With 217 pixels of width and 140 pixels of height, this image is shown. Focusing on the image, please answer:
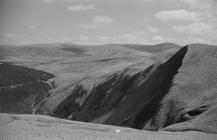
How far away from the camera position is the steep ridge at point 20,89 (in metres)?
84.3

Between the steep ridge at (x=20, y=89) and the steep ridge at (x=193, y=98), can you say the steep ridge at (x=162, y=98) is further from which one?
the steep ridge at (x=20, y=89)

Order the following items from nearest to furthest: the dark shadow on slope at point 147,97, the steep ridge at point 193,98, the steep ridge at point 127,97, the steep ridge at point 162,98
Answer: the steep ridge at point 193,98, the steep ridge at point 162,98, the dark shadow on slope at point 147,97, the steep ridge at point 127,97

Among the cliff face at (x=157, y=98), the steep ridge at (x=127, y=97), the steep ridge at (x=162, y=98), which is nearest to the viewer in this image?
the steep ridge at (x=162, y=98)

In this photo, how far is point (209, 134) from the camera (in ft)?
103

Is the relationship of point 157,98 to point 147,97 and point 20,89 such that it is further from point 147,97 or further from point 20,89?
point 20,89

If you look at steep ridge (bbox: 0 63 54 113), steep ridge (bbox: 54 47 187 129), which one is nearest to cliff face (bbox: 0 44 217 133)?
steep ridge (bbox: 54 47 187 129)

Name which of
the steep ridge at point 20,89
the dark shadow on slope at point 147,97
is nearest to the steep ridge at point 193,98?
the dark shadow on slope at point 147,97

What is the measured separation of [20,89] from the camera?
9494 cm

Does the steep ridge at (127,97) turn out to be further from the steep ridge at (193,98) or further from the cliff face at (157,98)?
the steep ridge at (193,98)

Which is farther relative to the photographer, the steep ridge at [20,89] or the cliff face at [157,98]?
A: the steep ridge at [20,89]

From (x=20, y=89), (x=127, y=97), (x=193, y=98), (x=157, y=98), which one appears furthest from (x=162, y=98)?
(x=20, y=89)

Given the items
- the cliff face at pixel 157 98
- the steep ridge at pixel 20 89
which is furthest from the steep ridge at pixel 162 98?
the steep ridge at pixel 20 89

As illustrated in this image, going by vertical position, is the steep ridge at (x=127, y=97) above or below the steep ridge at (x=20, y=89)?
above

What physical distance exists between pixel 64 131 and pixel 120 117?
2453cm
